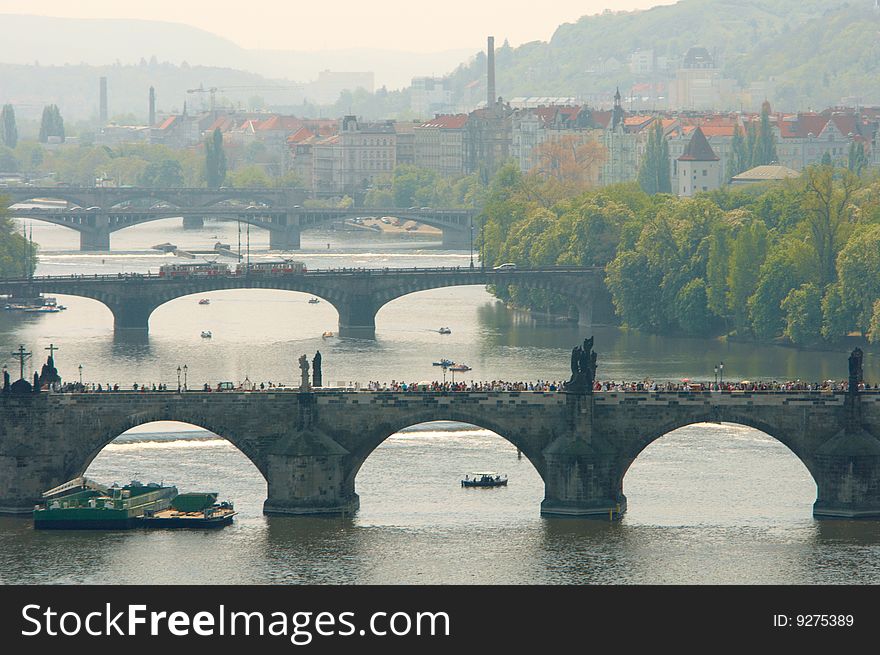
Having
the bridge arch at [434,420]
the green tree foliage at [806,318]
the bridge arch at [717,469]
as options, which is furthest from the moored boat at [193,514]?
the green tree foliage at [806,318]

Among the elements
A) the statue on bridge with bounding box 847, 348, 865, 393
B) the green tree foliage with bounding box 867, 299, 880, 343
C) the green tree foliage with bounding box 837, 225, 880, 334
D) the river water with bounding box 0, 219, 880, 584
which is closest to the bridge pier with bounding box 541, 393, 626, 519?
the river water with bounding box 0, 219, 880, 584

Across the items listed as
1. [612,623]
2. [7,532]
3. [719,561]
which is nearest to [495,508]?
[719,561]

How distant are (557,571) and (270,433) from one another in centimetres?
2006

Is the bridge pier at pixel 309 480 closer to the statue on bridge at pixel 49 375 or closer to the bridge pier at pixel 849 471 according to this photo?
the statue on bridge at pixel 49 375

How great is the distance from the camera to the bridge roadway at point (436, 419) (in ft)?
428

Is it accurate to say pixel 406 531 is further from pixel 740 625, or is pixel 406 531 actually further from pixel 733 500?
pixel 740 625

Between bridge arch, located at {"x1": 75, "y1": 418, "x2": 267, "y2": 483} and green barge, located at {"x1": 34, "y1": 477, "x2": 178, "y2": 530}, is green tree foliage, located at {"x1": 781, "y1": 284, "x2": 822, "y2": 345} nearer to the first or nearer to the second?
bridge arch, located at {"x1": 75, "y1": 418, "x2": 267, "y2": 483}

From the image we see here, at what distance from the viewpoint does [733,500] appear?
134625 millimetres

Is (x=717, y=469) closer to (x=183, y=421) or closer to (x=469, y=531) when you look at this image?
(x=469, y=531)

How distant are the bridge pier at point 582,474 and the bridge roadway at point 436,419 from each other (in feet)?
0.17

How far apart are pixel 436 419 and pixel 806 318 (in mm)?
71624

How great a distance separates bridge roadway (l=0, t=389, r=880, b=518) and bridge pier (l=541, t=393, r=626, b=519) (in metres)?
0.05

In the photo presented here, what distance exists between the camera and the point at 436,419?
13238 centimetres

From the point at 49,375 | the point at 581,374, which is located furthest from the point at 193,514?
the point at 581,374
